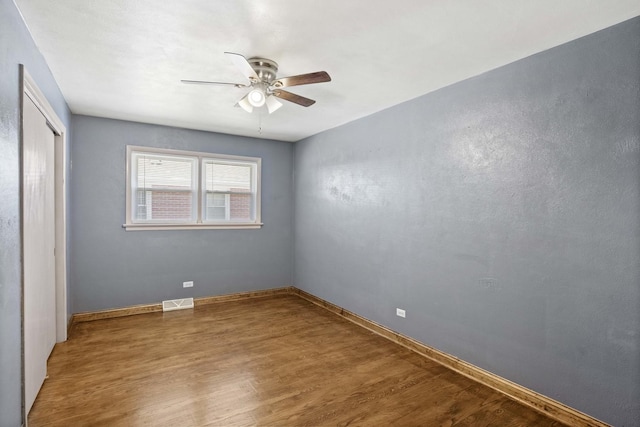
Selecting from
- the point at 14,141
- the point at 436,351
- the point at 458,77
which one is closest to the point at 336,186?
the point at 458,77

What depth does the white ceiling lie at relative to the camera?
6.23 ft

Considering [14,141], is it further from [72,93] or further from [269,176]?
[269,176]

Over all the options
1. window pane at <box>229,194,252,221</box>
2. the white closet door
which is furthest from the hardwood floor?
window pane at <box>229,194,252,221</box>

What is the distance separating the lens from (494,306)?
2.70m

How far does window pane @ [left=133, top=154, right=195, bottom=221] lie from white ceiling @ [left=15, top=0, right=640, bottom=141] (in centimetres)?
132

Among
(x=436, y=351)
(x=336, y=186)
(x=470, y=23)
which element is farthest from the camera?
(x=336, y=186)

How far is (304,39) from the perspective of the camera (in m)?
2.23

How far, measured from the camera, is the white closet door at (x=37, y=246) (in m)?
2.22

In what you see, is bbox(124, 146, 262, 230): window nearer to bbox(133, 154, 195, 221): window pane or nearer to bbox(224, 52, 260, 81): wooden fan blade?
bbox(133, 154, 195, 221): window pane

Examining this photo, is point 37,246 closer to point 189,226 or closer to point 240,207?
point 189,226

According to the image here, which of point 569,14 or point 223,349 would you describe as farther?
point 223,349

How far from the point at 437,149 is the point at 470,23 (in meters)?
1.29

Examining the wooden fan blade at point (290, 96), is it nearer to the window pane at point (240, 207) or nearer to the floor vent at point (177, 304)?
the window pane at point (240, 207)

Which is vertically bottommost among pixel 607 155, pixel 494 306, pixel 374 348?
pixel 374 348
